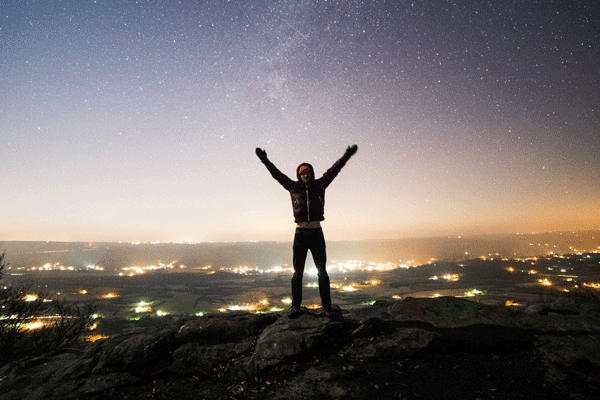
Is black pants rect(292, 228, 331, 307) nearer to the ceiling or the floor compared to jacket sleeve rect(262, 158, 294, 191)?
nearer to the floor

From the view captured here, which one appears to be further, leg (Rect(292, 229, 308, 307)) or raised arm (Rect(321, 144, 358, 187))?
raised arm (Rect(321, 144, 358, 187))

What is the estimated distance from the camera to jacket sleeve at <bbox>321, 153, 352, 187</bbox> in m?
7.08

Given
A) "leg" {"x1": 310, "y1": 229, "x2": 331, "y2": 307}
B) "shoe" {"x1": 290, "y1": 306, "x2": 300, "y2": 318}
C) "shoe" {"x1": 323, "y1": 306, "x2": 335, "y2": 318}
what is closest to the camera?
"leg" {"x1": 310, "y1": 229, "x2": 331, "y2": 307}

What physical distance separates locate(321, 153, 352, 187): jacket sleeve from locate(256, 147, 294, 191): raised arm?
1.01m

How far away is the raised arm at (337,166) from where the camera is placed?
23.3 feet

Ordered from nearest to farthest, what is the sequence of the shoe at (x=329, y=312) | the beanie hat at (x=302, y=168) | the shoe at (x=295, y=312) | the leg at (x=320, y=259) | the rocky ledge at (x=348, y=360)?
the rocky ledge at (x=348, y=360) → the leg at (x=320, y=259) → the shoe at (x=329, y=312) → the shoe at (x=295, y=312) → the beanie hat at (x=302, y=168)

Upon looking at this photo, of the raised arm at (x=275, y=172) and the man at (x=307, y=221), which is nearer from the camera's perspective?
the man at (x=307, y=221)

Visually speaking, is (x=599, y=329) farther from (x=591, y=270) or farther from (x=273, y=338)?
(x=591, y=270)

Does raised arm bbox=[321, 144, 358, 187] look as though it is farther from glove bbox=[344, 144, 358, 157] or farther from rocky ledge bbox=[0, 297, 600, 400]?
rocky ledge bbox=[0, 297, 600, 400]

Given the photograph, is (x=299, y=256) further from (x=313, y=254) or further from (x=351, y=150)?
(x=351, y=150)

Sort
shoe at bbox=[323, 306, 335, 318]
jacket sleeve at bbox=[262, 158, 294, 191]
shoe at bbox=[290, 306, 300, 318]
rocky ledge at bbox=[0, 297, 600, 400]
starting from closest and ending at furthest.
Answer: rocky ledge at bbox=[0, 297, 600, 400] → shoe at bbox=[323, 306, 335, 318] → shoe at bbox=[290, 306, 300, 318] → jacket sleeve at bbox=[262, 158, 294, 191]

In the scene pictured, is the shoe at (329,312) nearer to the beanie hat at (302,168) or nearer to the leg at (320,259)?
the leg at (320,259)

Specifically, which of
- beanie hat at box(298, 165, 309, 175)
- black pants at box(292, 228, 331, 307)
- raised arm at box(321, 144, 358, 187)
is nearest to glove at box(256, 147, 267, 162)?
beanie hat at box(298, 165, 309, 175)

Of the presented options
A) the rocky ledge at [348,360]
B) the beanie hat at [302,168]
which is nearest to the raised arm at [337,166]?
the beanie hat at [302,168]
